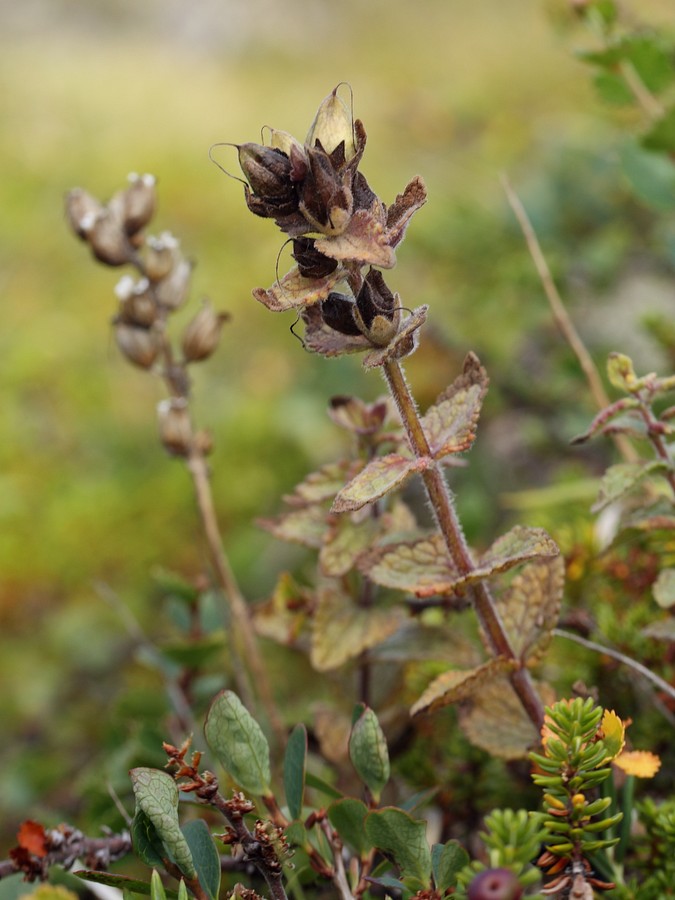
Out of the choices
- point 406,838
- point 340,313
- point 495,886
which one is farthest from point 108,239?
point 495,886

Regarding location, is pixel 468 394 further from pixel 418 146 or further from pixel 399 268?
pixel 418 146

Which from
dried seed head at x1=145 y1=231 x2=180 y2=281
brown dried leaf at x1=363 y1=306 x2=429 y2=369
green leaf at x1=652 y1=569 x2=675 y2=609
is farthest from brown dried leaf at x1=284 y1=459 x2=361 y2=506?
dried seed head at x1=145 y1=231 x2=180 y2=281

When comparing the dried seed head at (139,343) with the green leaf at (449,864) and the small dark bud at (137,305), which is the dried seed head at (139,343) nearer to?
the small dark bud at (137,305)

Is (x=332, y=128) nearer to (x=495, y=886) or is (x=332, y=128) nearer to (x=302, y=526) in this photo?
(x=302, y=526)

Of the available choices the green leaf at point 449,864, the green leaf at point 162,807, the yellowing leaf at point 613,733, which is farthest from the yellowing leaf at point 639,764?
the green leaf at point 162,807

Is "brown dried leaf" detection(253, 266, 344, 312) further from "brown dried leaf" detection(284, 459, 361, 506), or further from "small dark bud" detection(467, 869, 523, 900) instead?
"small dark bud" detection(467, 869, 523, 900)

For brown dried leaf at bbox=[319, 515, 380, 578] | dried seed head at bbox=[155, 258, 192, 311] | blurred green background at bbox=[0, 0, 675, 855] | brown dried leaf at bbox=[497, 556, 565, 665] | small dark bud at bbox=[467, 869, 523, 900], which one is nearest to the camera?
small dark bud at bbox=[467, 869, 523, 900]

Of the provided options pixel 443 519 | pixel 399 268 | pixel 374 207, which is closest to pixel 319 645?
pixel 443 519
